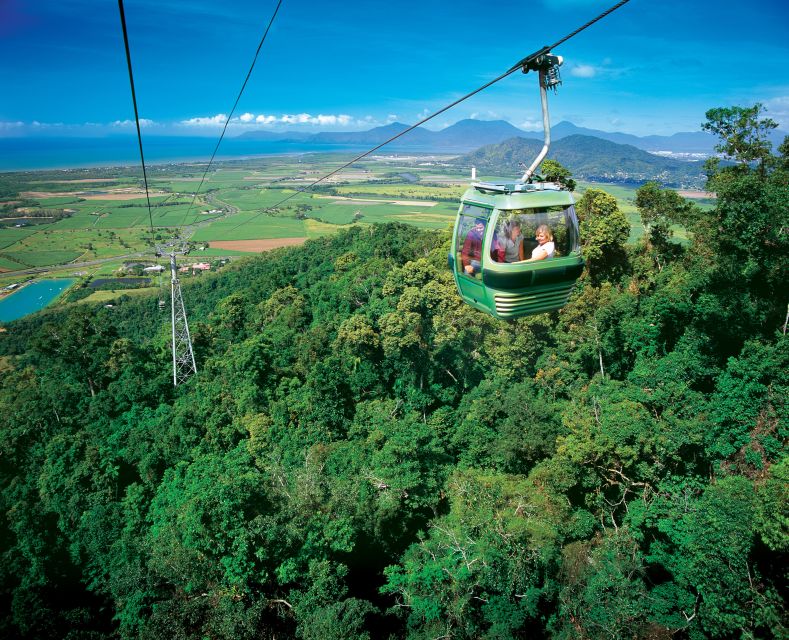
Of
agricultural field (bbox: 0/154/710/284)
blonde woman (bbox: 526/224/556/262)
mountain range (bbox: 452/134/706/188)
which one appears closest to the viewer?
blonde woman (bbox: 526/224/556/262)

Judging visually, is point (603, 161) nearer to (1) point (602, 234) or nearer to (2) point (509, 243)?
(1) point (602, 234)

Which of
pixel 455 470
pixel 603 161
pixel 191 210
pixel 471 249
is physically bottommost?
pixel 455 470

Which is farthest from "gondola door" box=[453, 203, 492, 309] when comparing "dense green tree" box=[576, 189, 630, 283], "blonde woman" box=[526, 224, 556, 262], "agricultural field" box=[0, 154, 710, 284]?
"agricultural field" box=[0, 154, 710, 284]

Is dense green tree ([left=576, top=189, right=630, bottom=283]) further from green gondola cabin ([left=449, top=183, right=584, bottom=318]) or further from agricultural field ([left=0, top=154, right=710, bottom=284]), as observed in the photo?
agricultural field ([left=0, top=154, right=710, bottom=284])

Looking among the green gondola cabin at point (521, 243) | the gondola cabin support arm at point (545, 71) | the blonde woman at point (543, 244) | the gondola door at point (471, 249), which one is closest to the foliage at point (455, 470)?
the gondola door at point (471, 249)

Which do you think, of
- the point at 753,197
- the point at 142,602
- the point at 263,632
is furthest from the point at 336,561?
the point at 753,197

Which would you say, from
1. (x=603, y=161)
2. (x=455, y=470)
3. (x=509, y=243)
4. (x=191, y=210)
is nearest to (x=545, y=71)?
(x=509, y=243)

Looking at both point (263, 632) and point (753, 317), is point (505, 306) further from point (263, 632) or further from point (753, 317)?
point (753, 317)

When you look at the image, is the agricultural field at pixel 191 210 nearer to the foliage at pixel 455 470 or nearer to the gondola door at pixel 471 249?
the foliage at pixel 455 470
